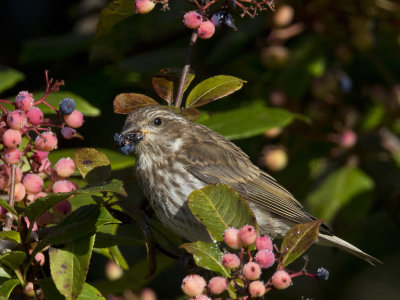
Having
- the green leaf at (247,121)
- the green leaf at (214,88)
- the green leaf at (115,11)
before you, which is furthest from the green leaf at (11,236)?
the green leaf at (247,121)

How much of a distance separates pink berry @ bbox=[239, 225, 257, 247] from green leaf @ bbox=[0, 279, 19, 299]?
2.84 feet

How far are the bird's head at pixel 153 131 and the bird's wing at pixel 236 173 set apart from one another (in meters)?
0.09

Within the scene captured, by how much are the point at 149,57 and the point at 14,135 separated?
2228 millimetres

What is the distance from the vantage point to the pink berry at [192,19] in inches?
116

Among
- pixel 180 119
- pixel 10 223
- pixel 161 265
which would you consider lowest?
pixel 161 265

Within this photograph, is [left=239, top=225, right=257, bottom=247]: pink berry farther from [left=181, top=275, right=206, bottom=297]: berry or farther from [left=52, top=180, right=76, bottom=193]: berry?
[left=52, top=180, right=76, bottom=193]: berry

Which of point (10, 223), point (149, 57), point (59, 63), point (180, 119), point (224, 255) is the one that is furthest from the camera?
point (59, 63)

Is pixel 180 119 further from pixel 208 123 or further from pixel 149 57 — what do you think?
pixel 149 57

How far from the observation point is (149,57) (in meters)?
4.73

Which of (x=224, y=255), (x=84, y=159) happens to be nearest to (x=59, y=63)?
(x=84, y=159)

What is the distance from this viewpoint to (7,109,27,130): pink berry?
2.60 m

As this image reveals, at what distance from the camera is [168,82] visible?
3.33m

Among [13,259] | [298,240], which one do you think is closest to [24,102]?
[13,259]

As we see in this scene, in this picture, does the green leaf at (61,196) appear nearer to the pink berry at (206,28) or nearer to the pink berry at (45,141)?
the pink berry at (45,141)
